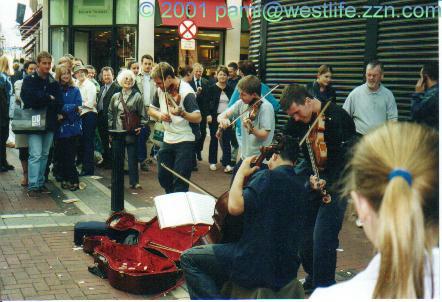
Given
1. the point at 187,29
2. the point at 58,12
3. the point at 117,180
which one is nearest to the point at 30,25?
the point at 58,12

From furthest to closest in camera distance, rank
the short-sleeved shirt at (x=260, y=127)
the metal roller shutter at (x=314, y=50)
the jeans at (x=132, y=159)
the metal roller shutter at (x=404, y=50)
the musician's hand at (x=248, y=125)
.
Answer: the jeans at (x=132, y=159) → the metal roller shutter at (x=314, y=50) → the metal roller shutter at (x=404, y=50) → the short-sleeved shirt at (x=260, y=127) → the musician's hand at (x=248, y=125)

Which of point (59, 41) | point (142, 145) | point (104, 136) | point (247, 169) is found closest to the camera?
point (247, 169)

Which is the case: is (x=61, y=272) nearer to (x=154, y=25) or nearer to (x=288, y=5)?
(x=288, y=5)

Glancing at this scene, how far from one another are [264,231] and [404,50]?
356cm

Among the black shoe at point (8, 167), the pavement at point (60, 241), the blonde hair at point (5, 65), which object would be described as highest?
the blonde hair at point (5, 65)

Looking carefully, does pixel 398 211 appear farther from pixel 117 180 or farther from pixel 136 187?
pixel 136 187

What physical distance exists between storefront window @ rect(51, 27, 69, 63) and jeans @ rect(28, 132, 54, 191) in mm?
11206

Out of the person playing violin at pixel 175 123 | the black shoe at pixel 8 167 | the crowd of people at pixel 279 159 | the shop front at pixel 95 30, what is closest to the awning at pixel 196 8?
the crowd of people at pixel 279 159

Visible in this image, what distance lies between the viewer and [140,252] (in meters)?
4.68

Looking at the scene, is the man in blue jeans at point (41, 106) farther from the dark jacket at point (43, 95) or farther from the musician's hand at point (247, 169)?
the musician's hand at point (247, 169)

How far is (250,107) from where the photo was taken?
5574 millimetres

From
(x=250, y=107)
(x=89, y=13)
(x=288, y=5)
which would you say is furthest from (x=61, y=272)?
Answer: (x=89, y=13)

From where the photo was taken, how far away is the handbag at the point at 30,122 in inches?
289

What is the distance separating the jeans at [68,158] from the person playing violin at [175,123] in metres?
2.19
